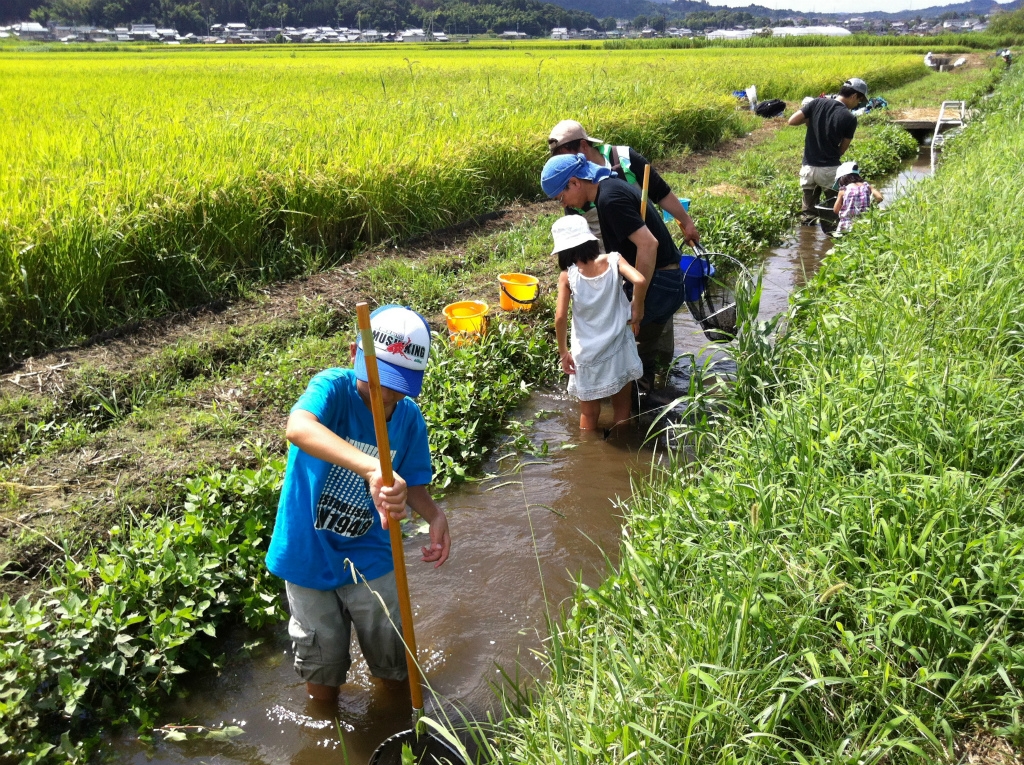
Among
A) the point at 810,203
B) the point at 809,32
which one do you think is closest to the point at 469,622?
the point at 810,203

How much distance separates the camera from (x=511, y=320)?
5.96m

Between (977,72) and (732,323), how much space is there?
124ft

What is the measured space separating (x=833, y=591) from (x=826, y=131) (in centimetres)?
697

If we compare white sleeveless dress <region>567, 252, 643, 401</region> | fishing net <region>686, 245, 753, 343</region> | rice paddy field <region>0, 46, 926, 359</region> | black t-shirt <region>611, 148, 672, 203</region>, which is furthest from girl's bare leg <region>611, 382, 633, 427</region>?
rice paddy field <region>0, 46, 926, 359</region>

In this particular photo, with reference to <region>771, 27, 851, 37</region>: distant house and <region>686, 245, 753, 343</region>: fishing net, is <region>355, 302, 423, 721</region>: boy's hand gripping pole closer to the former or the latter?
<region>686, 245, 753, 343</region>: fishing net

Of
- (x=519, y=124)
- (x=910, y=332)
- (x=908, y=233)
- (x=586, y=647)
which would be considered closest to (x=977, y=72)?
(x=519, y=124)

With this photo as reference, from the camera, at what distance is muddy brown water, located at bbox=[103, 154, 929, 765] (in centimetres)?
281

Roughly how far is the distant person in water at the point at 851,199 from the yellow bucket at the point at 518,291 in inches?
143

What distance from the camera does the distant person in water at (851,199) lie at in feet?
24.7

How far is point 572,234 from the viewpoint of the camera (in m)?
4.20

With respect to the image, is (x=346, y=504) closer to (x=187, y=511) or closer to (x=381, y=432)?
(x=381, y=432)

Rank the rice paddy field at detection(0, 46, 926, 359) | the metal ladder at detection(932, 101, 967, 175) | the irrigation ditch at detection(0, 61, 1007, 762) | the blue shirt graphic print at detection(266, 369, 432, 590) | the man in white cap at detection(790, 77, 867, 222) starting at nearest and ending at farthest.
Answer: the blue shirt graphic print at detection(266, 369, 432, 590) → the irrigation ditch at detection(0, 61, 1007, 762) → the rice paddy field at detection(0, 46, 926, 359) → the man in white cap at detection(790, 77, 867, 222) → the metal ladder at detection(932, 101, 967, 175)

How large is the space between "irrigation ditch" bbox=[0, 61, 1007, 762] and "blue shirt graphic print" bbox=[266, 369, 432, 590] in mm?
764

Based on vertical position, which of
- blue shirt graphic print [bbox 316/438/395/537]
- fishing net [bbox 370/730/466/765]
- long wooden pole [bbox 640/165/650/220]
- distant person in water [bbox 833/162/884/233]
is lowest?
fishing net [bbox 370/730/466/765]
